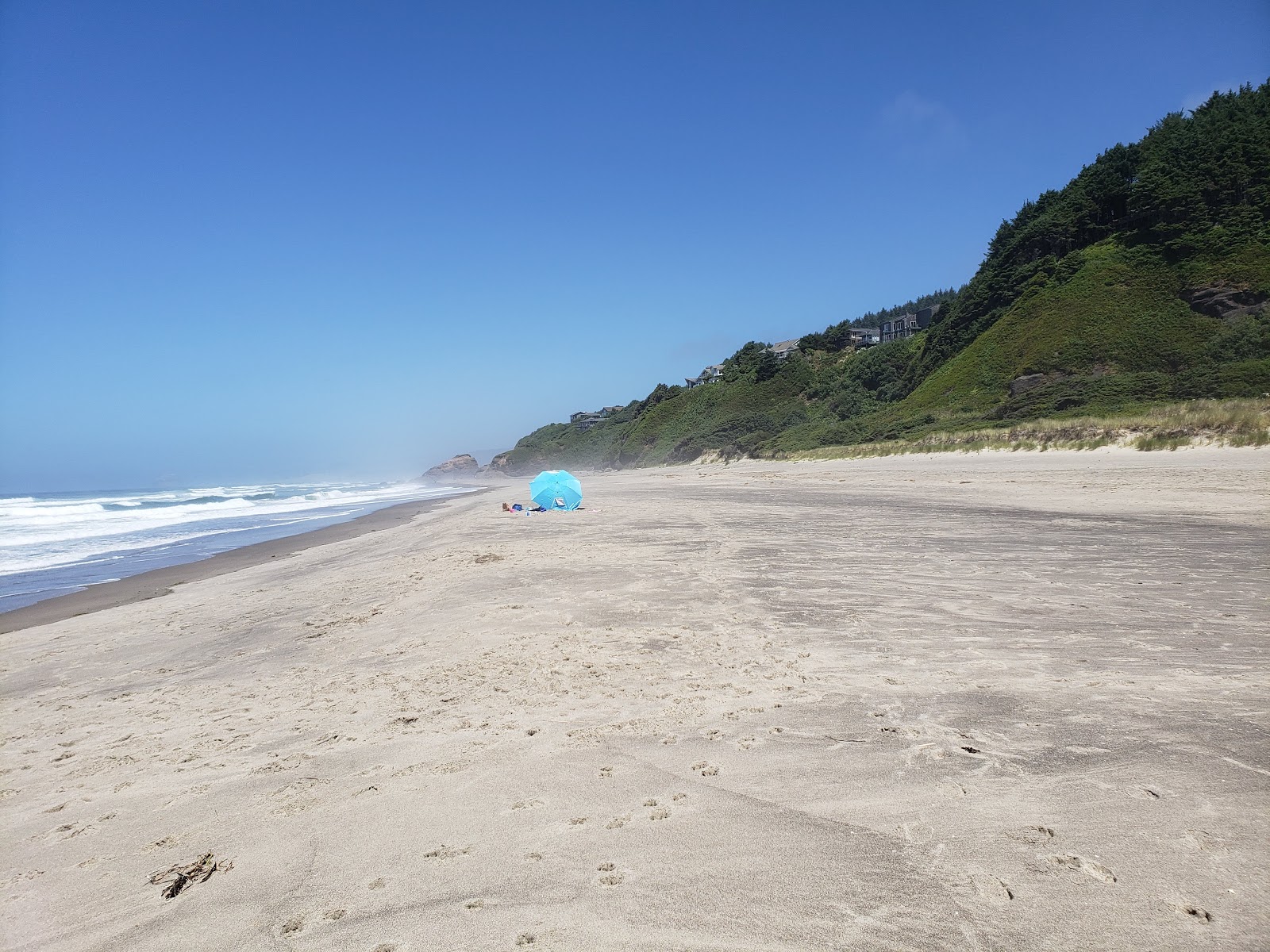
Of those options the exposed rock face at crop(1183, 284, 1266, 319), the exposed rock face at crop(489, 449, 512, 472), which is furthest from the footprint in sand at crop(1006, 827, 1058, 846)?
the exposed rock face at crop(489, 449, 512, 472)

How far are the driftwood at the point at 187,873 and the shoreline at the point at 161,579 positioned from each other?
896 cm

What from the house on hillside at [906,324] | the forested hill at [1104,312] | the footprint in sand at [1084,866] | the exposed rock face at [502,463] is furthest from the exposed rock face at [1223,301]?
the exposed rock face at [502,463]

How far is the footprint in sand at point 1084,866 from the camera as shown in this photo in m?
2.34

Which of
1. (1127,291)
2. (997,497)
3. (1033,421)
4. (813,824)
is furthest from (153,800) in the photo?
(1127,291)

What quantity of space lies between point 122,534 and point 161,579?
47.3 feet

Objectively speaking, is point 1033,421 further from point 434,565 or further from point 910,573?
point 434,565

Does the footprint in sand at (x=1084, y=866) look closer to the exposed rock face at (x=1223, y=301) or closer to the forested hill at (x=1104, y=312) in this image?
the forested hill at (x=1104, y=312)

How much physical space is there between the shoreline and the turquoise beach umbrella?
206 inches

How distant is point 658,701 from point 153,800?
301 centimetres

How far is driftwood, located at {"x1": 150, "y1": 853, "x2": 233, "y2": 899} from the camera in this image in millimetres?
2781

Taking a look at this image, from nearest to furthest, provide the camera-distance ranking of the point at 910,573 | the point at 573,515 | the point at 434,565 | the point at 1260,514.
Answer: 1. the point at 910,573
2. the point at 1260,514
3. the point at 434,565
4. the point at 573,515

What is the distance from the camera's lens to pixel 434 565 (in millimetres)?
10609

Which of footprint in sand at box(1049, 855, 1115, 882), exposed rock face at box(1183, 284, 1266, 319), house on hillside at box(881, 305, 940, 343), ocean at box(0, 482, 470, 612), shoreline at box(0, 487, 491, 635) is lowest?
footprint in sand at box(1049, 855, 1115, 882)

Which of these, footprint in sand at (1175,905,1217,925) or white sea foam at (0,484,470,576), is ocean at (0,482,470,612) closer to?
white sea foam at (0,484,470,576)
